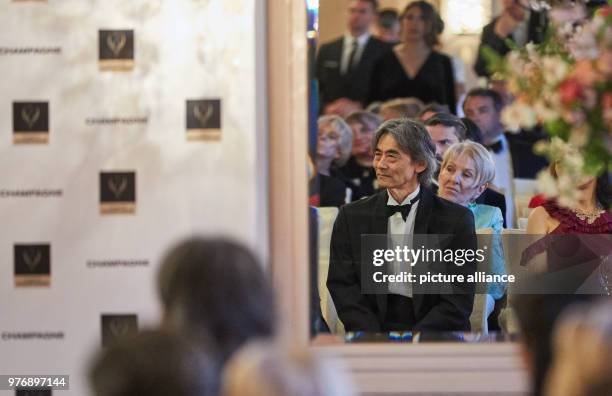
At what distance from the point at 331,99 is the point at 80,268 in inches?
46.9

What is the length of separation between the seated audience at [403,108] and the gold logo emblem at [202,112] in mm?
716

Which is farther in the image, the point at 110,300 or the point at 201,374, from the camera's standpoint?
the point at 110,300

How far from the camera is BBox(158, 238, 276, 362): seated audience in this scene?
5.98 ft

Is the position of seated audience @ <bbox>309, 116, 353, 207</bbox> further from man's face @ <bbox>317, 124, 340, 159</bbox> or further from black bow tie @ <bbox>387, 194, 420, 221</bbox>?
black bow tie @ <bbox>387, 194, 420, 221</bbox>

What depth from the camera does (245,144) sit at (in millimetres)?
3600

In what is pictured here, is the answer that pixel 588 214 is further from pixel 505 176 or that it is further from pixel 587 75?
pixel 587 75

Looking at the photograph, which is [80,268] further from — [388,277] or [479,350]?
[479,350]

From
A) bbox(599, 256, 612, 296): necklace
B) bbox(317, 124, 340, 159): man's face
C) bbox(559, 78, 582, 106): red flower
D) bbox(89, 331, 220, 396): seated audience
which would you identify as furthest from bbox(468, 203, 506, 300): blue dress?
bbox(89, 331, 220, 396): seated audience

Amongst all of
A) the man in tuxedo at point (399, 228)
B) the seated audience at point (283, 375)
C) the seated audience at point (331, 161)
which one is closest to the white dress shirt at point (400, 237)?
Result: the man in tuxedo at point (399, 228)

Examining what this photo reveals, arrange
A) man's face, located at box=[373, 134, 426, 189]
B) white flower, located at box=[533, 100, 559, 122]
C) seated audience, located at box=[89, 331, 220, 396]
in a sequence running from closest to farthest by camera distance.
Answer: seated audience, located at box=[89, 331, 220, 396] < white flower, located at box=[533, 100, 559, 122] < man's face, located at box=[373, 134, 426, 189]

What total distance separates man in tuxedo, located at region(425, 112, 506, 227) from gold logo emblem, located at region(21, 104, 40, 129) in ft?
5.08

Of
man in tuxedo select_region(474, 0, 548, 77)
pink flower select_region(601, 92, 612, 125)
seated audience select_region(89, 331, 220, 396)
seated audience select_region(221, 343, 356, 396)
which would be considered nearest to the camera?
seated audience select_region(221, 343, 356, 396)

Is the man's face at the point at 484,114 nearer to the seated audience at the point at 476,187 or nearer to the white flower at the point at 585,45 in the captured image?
the seated audience at the point at 476,187

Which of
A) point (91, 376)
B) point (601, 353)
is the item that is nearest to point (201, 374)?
point (91, 376)
